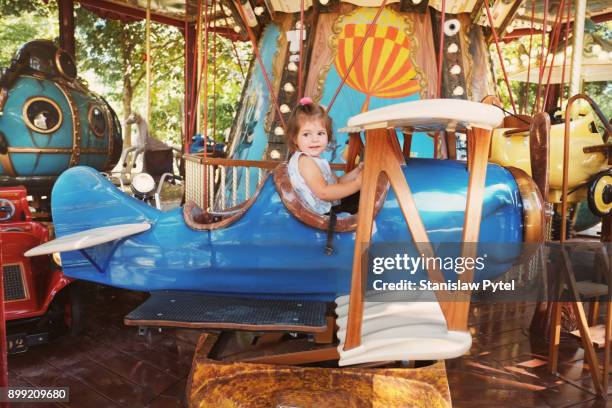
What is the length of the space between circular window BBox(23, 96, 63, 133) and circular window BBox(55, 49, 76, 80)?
0.50 m

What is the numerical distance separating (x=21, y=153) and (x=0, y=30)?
14.3m

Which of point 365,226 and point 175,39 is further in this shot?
point 175,39

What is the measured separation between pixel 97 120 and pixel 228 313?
374cm

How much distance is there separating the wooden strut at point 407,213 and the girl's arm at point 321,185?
0.32 meters

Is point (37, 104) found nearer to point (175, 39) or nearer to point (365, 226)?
point (365, 226)

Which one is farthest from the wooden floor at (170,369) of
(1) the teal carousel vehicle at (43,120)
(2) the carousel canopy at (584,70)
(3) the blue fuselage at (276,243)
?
(2) the carousel canopy at (584,70)

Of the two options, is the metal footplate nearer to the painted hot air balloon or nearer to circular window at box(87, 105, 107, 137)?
the painted hot air balloon

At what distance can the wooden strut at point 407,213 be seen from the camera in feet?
5.52

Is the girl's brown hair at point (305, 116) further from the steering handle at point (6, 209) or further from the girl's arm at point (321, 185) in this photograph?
the steering handle at point (6, 209)

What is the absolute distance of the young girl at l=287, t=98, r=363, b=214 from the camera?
210cm

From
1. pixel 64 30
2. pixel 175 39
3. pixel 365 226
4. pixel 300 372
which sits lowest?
pixel 300 372

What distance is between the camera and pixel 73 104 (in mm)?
4699

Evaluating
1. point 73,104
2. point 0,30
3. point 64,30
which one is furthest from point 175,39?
point 73,104

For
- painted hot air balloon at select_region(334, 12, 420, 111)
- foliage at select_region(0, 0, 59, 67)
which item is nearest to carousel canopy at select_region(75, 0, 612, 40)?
painted hot air balloon at select_region(334, 12, 420, 111)
